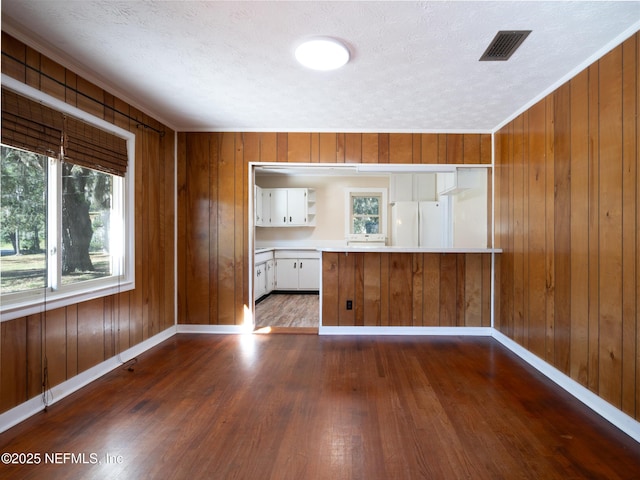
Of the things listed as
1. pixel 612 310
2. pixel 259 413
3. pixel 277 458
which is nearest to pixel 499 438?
pixel 612 310

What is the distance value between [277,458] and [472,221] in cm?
355

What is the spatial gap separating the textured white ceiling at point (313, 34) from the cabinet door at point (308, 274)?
3.41m

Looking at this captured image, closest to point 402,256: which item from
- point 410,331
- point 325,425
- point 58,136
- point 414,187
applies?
point 410,331

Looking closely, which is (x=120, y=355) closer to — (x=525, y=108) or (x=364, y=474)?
(x=364, y=474)

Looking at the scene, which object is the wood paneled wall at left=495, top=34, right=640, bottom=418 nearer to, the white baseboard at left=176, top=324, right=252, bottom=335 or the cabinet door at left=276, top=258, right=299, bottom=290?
the white baseboard at left=176, top=324, right=252, bottom=335

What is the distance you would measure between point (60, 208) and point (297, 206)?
4.25 meters

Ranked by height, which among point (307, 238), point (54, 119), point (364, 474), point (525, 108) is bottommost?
point (364, 474)

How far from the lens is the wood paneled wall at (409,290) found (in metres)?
3.66

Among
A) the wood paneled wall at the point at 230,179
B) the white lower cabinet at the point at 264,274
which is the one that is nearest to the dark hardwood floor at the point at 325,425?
the wood paneled wall at the point at 230,179

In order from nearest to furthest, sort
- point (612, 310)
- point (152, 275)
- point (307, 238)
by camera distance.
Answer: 1. point (612, 310)
2. point (152, 275)
3. point (307, 238)

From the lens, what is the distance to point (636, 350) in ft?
6.03

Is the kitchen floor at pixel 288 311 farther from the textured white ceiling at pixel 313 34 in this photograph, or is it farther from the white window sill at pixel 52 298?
the textured white ceiling at pixel 313 34

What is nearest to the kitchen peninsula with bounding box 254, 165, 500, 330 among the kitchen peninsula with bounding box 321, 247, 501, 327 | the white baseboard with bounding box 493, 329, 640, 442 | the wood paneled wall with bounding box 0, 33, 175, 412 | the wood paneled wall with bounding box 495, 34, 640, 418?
the kitchen peninsula with bounding box 321, 247, 501, 327

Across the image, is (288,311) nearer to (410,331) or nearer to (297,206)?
(410,331)
